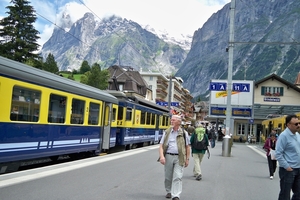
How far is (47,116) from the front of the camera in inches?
456

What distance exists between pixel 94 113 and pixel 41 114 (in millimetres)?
4623

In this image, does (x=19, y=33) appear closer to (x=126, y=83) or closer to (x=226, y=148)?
(x=126, y=83)

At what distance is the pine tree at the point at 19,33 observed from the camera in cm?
5797

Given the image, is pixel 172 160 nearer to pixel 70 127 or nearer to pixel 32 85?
pixel 32 85

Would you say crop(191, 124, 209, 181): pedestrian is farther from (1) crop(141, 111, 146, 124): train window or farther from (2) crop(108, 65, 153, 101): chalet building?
(2) crop(108, 65, 153, 101): chalet building

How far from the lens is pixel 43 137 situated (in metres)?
11.4

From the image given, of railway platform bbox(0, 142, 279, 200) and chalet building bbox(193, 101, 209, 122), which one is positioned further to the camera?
chalet building bbox(193, 101, 209, 122)

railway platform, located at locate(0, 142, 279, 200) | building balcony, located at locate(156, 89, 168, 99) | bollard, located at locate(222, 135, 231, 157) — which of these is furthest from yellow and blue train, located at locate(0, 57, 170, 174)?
building balcony, located at locate(156, 89, 168, 99)

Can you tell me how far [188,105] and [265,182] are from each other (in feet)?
453

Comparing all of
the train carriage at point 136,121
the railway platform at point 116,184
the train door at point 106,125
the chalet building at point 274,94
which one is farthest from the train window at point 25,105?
the chalet building at point 274,94

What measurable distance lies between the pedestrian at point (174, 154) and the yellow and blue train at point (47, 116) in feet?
13.6

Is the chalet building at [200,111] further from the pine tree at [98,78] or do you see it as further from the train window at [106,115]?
the train window at [106,115]

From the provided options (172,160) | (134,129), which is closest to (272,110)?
(134,129)

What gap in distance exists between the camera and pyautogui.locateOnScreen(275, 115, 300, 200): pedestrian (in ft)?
20.4
